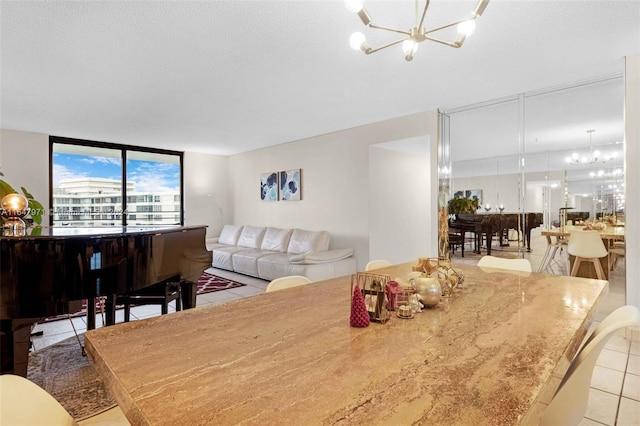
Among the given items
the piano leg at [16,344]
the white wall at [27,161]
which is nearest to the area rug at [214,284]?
the piano leg at [16,344]

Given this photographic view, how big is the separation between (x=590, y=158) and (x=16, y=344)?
18.2ft

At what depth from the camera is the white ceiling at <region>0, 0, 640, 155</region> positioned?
2.30 meters

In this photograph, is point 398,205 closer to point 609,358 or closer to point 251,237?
point 251,237

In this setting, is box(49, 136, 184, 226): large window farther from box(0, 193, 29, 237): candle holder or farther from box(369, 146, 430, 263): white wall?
box(369, 146, 430, 263): white wall

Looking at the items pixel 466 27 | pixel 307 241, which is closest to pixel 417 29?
pixel 466 27

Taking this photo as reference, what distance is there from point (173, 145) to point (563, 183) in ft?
21.5

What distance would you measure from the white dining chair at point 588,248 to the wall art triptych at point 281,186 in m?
4.21

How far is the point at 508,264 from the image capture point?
2.57m

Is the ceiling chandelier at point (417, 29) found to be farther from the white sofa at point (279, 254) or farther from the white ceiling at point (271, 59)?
the white sofa at point (279, 254)

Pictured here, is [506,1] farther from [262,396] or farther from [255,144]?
[255,144]

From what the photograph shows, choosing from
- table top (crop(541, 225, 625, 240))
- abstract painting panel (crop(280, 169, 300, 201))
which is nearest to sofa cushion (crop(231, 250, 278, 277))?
abstract painting panel (crop(280, 169, 300, 201))

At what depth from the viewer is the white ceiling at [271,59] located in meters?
2.30

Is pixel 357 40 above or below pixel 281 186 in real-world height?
above

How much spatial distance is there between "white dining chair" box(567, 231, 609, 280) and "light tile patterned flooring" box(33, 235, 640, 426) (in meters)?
0.21
